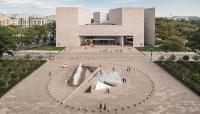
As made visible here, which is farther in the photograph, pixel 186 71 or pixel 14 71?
pixel 186 71

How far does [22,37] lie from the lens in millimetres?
78250

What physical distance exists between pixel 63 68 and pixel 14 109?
73.9 feet

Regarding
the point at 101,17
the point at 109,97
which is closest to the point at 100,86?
the point at 109,97

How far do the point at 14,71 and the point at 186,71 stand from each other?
28062 millimetres

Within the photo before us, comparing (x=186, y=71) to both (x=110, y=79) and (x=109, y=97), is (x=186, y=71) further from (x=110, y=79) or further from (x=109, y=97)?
(x=109, y=97)

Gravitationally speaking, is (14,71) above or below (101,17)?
below

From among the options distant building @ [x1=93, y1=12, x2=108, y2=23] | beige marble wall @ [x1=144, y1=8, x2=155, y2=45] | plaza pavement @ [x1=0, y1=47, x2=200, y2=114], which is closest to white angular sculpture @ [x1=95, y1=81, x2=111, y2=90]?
plaza pavement @ [x1=0, y1=47, x2=200, y2=114]

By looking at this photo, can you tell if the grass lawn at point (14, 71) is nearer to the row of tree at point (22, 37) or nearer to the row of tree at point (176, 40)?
the row of tree at point (22, 37)

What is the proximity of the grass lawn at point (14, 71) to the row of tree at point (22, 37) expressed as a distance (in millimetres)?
3459

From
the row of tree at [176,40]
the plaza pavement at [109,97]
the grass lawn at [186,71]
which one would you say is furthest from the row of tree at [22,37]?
the row of tree at [176,40]

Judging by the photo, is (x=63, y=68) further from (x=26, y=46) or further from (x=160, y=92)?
(x=26, y=46)

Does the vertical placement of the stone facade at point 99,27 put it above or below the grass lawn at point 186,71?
above

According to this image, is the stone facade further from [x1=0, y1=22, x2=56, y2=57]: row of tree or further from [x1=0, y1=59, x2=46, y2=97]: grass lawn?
[x1=0, y1=59, x2=46, y2=97]: grass lawn

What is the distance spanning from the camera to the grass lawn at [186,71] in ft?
123
